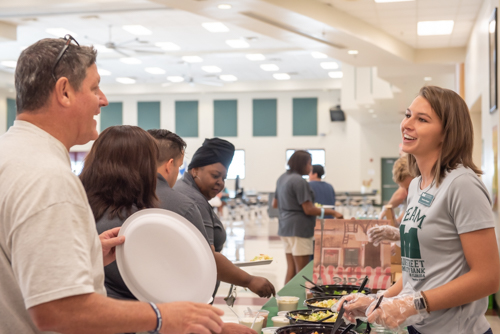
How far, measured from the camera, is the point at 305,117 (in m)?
20.7

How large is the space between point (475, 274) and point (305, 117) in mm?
19461

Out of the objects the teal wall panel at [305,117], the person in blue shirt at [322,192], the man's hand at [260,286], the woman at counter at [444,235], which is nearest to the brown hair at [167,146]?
the man's hand at [260,286]

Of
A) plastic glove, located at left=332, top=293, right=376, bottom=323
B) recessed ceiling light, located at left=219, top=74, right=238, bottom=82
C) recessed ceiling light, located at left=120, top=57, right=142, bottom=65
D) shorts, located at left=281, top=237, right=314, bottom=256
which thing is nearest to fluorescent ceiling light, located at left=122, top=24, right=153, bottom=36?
recessed ceiling light, located at left=120, top=57, right=142, bottom=65

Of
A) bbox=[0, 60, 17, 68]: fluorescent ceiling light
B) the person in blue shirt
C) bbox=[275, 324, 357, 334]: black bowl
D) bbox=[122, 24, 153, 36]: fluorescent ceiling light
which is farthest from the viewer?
bbox=[0, 60, 17, 68]: fluorescent ceiling light

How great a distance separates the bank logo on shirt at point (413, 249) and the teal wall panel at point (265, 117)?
19.3 m

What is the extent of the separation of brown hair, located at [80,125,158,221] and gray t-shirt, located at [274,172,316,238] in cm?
353

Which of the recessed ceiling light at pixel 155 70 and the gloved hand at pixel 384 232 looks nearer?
the gloved hand at pixel 384 232

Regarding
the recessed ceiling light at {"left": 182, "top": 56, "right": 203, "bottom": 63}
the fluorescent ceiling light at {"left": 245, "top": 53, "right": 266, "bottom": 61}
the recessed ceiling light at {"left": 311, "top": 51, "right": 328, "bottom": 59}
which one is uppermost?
the recessed ceiling light at {"left": 311, "top": 51, "right": 328, "bottom": 59}

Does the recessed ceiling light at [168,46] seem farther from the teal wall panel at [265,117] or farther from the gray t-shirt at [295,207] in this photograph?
the gray t-shirt at [295,207]

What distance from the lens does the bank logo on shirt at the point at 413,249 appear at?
1544 millimetres

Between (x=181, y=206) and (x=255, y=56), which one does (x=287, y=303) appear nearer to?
(x=181, y=206)

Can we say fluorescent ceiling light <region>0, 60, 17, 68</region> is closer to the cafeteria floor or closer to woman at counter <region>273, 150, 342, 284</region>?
A: the cafeteria floor

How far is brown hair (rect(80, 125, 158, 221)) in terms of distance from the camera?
1.78 m

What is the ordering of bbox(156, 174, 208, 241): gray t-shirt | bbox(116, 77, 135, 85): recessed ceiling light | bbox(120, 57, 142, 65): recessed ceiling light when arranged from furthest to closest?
bbox(116, 77, 135, 85): recessed ceiling light, bbox(120, 57, 142, 65): recessed ceiling light, bbox(156, 174, 208, 241): gray t-shirt
